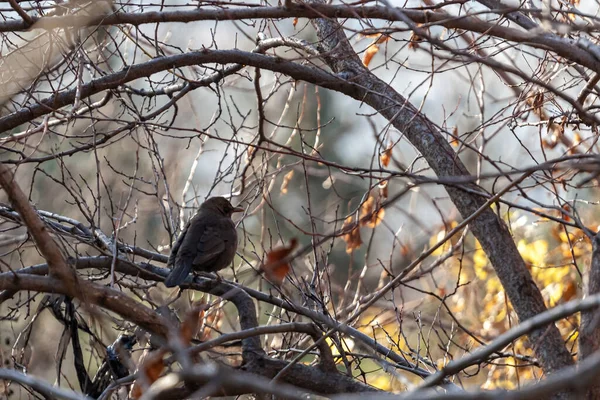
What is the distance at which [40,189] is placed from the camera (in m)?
18.3

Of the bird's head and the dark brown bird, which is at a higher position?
the bird's head

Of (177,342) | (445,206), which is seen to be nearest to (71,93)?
(177,342)

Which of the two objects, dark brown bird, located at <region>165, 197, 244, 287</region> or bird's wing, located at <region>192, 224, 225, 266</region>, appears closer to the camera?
dark brown bird, located at <region>165, 197, 244, 287</region>

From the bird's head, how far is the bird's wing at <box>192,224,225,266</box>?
11.7 inches

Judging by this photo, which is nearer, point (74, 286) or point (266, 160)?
point (74, 286)

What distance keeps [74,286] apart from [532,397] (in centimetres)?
202

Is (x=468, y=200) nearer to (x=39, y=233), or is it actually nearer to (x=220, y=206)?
(x=220, y=206)

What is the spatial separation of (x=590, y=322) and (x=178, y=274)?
3.29m

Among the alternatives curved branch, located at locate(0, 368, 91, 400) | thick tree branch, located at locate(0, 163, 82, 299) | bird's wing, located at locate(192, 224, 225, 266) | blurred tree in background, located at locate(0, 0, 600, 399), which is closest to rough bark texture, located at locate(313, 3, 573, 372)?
blurred tree in background, located at locate(0, 0, 600, 399)

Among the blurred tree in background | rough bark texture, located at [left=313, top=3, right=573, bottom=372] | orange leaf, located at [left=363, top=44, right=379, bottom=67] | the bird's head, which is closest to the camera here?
the blurred tree in background

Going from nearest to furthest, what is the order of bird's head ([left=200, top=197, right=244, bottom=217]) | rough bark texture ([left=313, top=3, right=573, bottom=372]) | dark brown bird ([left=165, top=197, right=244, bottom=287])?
1. rough bark texture ([left=313, top=3, right=573, bottom=372])
2. dark brown bird ([left=165, top=197, right=244, bottom=287])
3. bird's head ([left=200, top=197, right=244, bottom=217])

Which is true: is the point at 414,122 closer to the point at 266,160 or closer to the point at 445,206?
the point at 266,160

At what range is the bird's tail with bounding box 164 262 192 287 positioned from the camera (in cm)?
581

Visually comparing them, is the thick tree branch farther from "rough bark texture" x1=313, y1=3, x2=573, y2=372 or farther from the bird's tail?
the bird's tail
